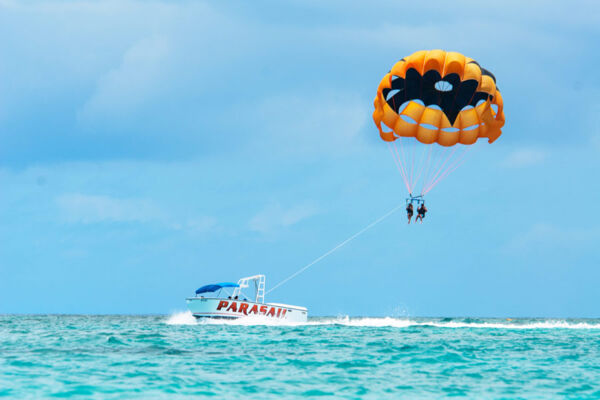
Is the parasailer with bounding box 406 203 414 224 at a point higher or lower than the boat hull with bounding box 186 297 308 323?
higher

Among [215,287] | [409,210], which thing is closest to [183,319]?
[215,287]

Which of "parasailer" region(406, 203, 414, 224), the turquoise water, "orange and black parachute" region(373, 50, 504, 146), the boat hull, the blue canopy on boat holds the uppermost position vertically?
"orange and black parachute" region(373, 50, 504, 146)

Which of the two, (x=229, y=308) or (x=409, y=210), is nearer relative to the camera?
(x=409, y=210)

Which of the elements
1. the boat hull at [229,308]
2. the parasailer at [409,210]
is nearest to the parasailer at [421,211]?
the parasailer at [409,210]

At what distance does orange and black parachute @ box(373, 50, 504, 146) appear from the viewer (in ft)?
81.5

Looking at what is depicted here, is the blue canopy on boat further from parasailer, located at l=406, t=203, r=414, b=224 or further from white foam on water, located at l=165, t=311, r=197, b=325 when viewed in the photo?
parasailer, located at l=406, t=203, r=414, b=224

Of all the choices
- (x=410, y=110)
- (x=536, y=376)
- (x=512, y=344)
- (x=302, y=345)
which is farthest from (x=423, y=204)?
(x=536, y=376)

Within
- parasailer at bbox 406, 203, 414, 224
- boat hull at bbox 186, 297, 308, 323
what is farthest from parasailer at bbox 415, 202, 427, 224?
boat hull at bbox 186, 297, 308, 323

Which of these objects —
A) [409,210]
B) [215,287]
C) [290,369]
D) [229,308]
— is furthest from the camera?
[215,287]

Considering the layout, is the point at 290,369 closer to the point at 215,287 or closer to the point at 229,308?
the point at 229,308

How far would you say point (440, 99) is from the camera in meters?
26.6

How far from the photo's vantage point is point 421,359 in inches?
693

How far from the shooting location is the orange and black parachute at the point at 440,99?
24.8 metres

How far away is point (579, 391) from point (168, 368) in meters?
8.63
